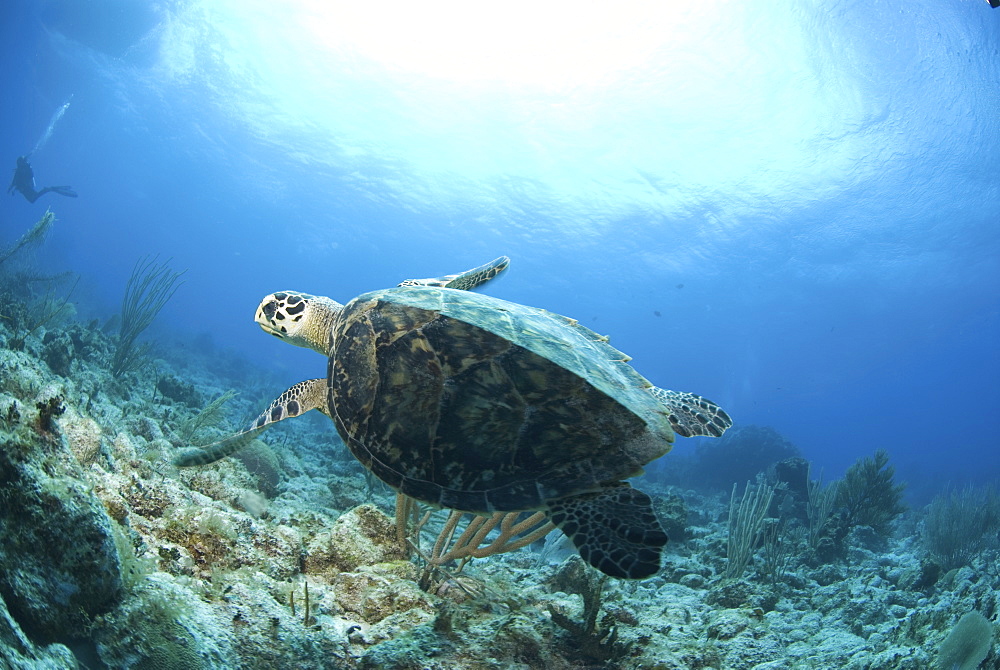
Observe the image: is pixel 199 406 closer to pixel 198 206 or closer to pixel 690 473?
pixel 690 473

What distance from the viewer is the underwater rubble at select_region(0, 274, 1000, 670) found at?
145 cm

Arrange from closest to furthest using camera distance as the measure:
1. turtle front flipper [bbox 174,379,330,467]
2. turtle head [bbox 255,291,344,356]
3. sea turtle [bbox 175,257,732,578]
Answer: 1. sea turtle [bbox 175,257,732,578]
2. turtle front flipper [bbox 174,379,330,467]
3. turtle head [bbox 255,291,344,356]

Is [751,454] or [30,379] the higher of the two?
[751,454]

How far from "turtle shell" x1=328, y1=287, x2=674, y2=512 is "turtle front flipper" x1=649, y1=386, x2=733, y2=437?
0.30m

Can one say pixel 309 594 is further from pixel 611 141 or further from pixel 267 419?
pixel 611 141

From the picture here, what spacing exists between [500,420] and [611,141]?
2803cm

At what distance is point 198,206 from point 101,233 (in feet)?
196

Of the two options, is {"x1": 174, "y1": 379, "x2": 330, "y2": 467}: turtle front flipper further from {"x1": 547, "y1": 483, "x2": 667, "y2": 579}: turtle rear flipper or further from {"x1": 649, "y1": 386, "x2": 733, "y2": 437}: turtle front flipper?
{"x1": 649, "y1": 386, "x2": 733, "y2": 437}: turtle front flipper

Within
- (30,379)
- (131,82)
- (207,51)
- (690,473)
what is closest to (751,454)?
(690,473)

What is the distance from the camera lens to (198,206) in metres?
72.0

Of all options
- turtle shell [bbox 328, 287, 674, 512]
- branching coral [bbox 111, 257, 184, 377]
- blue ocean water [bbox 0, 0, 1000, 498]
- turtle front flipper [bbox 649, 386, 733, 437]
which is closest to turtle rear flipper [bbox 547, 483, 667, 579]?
turtle shell [bbox 328, 287, 674, 512]

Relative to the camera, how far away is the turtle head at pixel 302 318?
3900 mm

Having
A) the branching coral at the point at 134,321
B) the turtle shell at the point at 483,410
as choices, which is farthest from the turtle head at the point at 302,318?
the branching coral at the point at 134,321

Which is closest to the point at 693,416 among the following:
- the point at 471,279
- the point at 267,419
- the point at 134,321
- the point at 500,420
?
the point at 500,420
